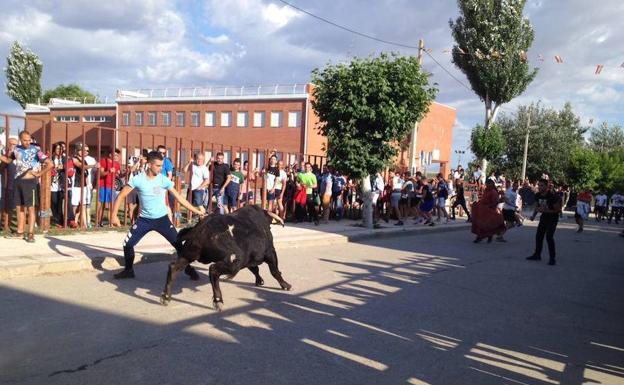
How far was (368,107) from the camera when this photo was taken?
44.0 feet

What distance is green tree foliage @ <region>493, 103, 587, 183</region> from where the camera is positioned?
48.9 m

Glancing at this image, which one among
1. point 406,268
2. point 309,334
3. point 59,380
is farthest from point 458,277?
point 59,380

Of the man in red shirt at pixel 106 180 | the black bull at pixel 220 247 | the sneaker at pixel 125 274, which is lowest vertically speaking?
the sneaker at pixel 125 274

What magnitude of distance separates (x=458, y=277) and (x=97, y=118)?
181 feet

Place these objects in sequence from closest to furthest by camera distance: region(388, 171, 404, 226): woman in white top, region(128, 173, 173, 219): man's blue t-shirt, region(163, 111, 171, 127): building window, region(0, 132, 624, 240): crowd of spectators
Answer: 1. region(128, 173, 173, 219): man's blue t-shirt
2. region(0, 132, 624, 240): crowd of spectators
3. region(388, 171, 404, 226): woman in white top
4. region(163, 111, 171, 127): building window

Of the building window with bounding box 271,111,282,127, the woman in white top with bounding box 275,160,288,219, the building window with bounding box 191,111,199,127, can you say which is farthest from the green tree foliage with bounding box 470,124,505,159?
the building window with bounding box 191,111,199,127

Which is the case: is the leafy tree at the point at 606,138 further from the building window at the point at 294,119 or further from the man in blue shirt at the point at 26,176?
the man in blue shirt at the point at 26,176

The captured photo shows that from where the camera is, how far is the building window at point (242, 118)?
4569 centimetres

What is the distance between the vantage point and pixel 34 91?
6097 centimetres

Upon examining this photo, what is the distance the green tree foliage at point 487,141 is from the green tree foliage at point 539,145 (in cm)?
1534

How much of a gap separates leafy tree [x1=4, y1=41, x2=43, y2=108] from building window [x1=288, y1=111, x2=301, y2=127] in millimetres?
36562

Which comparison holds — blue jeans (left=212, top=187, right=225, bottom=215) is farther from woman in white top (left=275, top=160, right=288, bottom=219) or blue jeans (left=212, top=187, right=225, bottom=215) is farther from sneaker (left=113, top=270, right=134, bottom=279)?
sneaker (left=113, top=270, right=134, bottom=279)

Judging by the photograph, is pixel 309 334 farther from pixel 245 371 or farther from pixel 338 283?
pixel 338 283

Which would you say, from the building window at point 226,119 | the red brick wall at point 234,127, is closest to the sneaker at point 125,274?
the red brick wall at point 234,127
